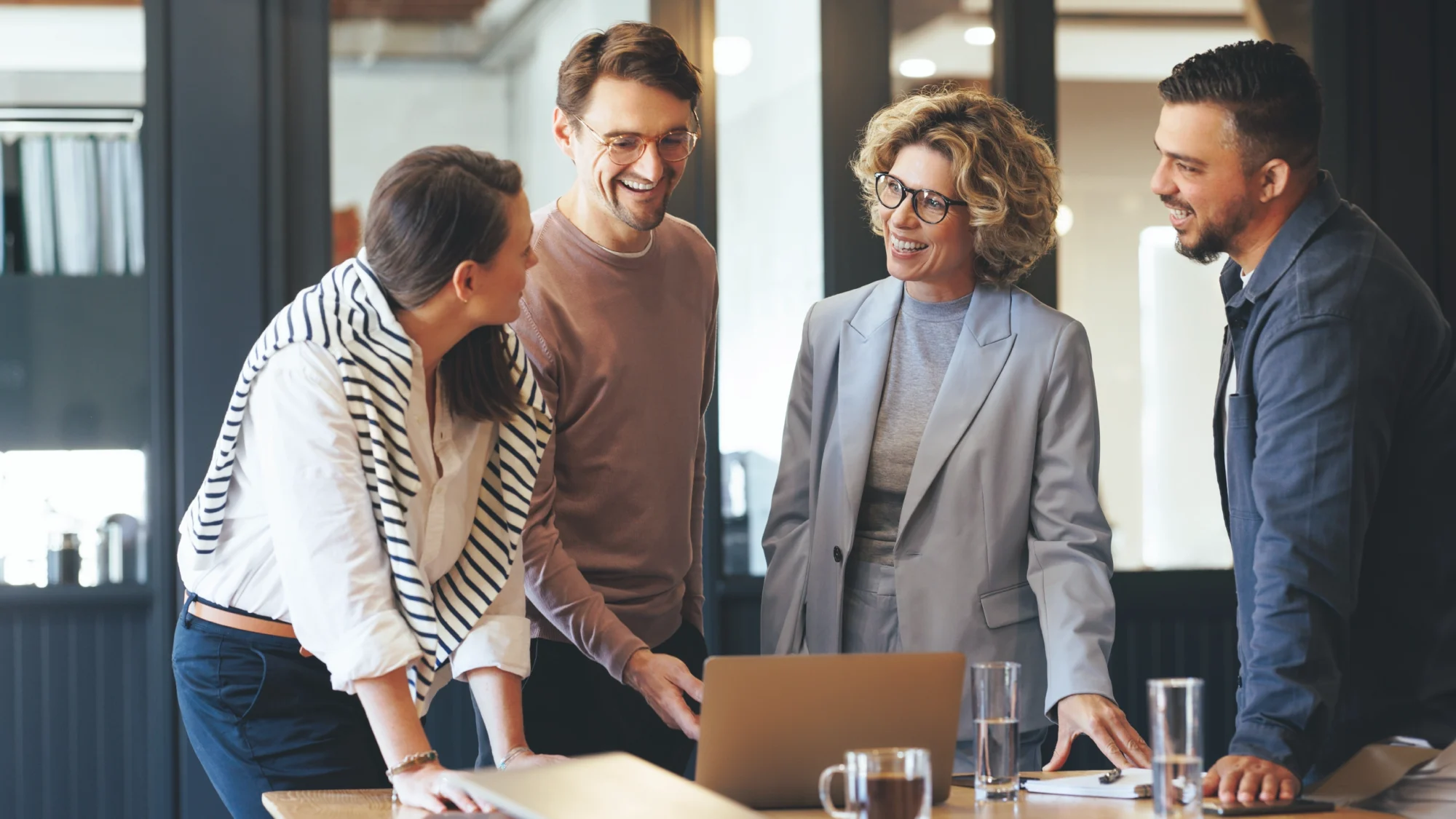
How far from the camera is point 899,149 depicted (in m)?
2.28

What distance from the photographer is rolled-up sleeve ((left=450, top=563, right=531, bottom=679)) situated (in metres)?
1.74

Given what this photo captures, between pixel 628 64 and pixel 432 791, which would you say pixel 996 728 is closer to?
pixel 432 791

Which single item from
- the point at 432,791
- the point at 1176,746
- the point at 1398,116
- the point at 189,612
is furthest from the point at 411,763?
the point at 1398,116

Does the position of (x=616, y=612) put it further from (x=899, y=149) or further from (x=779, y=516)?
(x=899, y=149)

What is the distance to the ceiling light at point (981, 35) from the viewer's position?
3809mm

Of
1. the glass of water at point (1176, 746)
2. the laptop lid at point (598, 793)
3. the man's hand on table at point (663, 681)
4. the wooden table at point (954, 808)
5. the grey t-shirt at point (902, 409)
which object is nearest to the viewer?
the laptop lid at point (598, 793)

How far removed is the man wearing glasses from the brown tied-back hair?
1.42 ft

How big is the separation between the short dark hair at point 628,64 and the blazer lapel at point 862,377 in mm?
453

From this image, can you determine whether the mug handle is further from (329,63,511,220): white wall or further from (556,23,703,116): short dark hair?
(329,63,511,220): white wall

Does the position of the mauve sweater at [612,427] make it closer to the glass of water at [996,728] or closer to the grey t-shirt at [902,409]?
the grey t-shirt at [902,409]

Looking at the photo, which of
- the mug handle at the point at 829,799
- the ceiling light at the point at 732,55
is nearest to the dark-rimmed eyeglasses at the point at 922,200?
the mug handle at the point at 829,799

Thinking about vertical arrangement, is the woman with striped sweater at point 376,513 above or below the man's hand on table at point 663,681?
above

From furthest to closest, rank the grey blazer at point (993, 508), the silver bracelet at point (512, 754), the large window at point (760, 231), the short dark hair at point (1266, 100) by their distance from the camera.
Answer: the large window at point (760, 231) → the grey blazer at point (993, 508) → the short dark hair at point (1266, 100) → the silver bracelet at point (512, 754)

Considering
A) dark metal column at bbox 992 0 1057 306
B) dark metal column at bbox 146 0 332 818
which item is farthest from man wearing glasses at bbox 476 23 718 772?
dark metal column at bbox 992 0 1057 306
